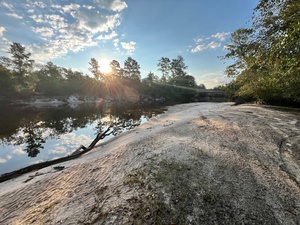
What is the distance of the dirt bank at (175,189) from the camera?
1861 mm

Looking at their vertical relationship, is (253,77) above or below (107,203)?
above

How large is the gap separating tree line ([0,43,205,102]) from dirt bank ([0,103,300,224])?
41.9 m

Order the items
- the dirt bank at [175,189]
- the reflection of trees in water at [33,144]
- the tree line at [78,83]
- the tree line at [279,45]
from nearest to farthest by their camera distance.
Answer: the dirt bank at [175,189], the tree line at [279,45], the reflection of trees in water at [33,144], the tree line at [78,83]

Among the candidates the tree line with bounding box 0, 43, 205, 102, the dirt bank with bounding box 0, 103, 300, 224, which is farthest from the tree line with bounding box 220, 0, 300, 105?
the tree line with bounding box 0, 43, 205, 102

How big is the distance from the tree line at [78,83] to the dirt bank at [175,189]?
41.9m

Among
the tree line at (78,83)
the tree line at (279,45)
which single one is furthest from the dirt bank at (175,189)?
the tree line at (78,83)

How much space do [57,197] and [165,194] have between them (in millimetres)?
2008

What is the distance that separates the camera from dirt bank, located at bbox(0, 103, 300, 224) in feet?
6.11

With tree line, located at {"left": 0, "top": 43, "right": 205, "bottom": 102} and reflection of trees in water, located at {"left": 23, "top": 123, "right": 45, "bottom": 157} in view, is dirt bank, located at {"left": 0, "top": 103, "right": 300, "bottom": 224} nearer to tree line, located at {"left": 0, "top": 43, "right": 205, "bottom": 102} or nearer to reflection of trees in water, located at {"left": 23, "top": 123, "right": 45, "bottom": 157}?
reflection of trees in water, located at {"left": 23, "top": 123, "right": 45, "bottom": 157}

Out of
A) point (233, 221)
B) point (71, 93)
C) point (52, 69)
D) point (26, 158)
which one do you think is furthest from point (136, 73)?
point (233, 221)

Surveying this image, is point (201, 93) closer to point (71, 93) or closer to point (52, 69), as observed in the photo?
point (71, 93)

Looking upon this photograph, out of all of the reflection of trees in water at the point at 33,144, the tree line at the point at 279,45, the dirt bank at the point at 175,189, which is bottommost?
the reflection of trees in water at the point at 33,144

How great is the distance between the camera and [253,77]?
11.3 m

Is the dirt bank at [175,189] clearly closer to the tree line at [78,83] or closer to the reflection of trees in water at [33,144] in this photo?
the reflection of trees in water at [33,144]
